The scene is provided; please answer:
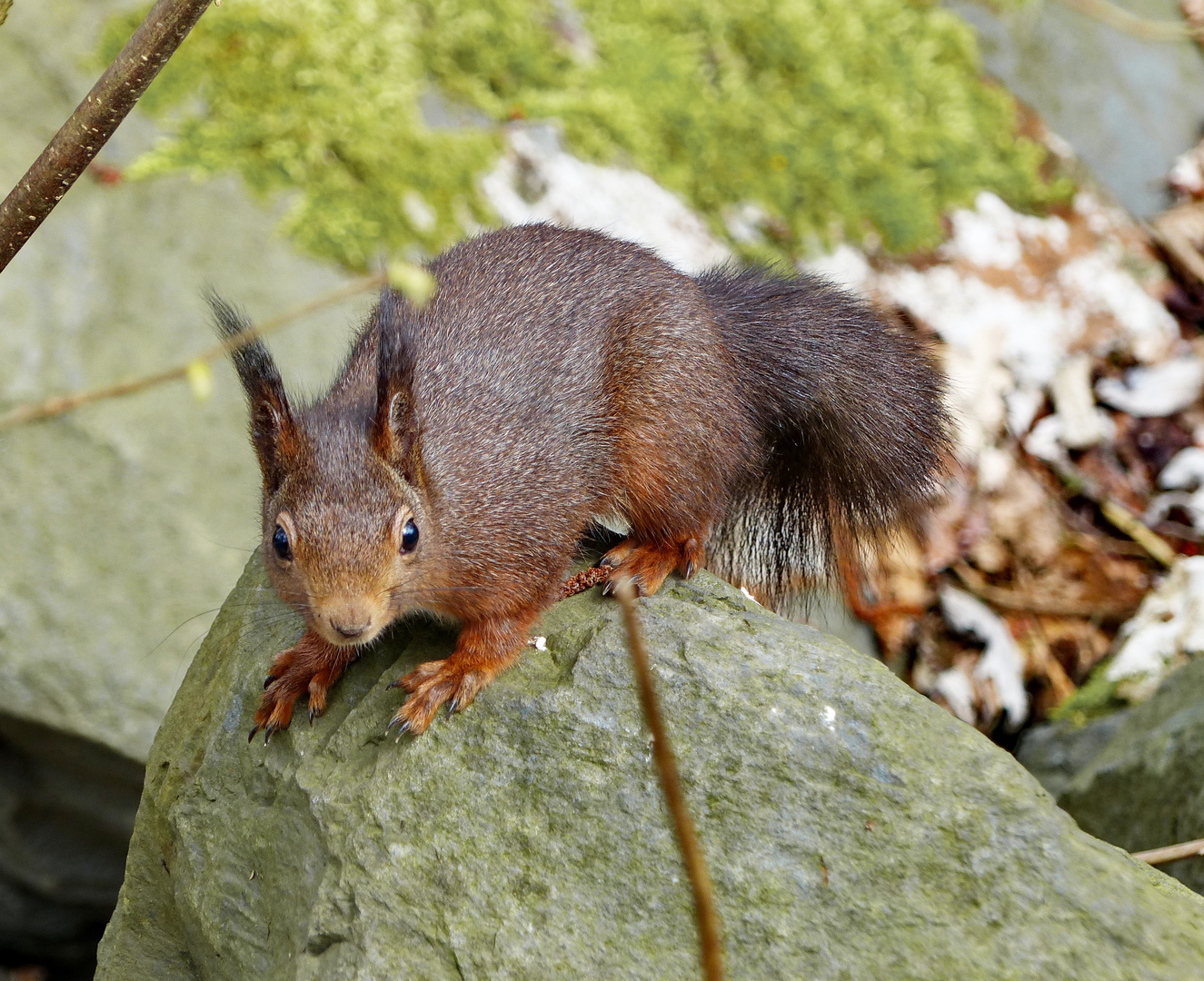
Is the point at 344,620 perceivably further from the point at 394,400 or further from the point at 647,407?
the point at 647,407

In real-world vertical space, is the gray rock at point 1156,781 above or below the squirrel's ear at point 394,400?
below

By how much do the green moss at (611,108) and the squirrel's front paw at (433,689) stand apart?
2.49 meters

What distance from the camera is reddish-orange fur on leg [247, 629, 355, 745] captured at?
2609 millimetres

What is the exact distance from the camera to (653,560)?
110 inches

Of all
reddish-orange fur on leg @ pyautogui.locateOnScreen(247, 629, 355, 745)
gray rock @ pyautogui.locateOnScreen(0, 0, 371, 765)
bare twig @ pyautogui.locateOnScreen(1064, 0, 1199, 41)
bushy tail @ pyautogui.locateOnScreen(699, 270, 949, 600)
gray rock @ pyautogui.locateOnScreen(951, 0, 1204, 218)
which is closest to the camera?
bare twig @ pyautogui.locateOnScreen(1064, 0, 1199, 41)

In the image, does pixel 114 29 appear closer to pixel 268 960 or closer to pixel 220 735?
pixel 220 735

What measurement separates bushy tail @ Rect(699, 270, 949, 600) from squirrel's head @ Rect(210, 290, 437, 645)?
39.1 inches

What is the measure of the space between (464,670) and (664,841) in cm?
57

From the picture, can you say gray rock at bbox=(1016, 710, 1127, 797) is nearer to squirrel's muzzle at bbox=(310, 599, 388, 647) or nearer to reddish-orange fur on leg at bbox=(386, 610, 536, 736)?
reddish-orange fur on leg at bbox=(386, 610, 536, 736)

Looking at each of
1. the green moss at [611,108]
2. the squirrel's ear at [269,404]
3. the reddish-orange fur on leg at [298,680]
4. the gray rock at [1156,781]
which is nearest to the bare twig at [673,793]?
the squirrel's ear at [269,404]

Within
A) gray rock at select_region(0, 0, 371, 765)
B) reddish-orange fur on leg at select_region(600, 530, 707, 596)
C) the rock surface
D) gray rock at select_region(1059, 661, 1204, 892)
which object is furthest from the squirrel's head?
gray rock at select_region(1059, 661, 1204, 892)

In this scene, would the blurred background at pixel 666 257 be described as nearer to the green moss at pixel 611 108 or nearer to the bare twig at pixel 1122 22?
the green moss at pixel 611 108

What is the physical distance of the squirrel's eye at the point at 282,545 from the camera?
2451mm

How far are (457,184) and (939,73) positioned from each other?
2.67 meters
